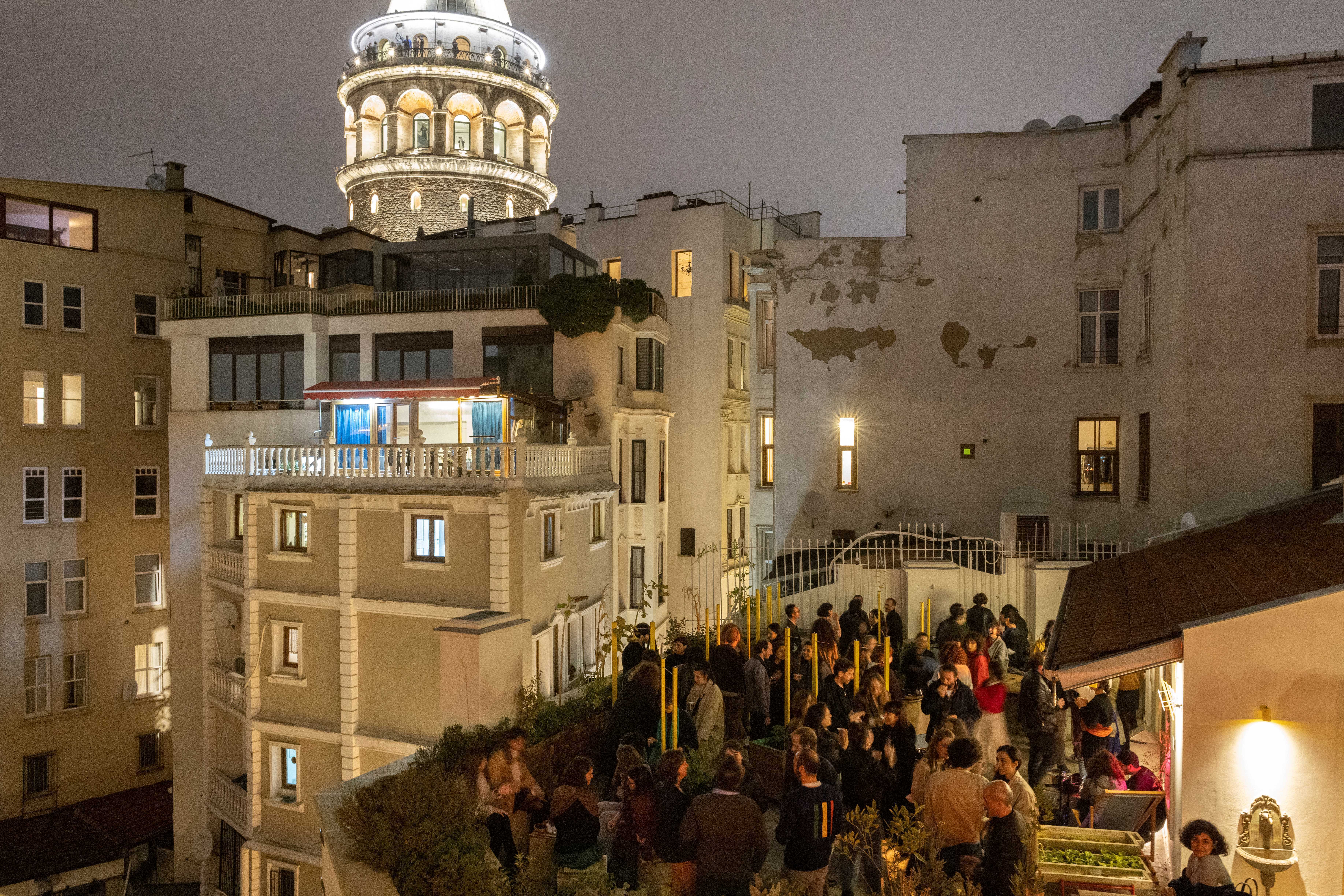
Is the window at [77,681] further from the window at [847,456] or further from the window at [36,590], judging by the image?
the window at [847,456]

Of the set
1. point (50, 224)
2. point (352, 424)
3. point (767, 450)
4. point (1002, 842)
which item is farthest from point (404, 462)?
point (50, 224)

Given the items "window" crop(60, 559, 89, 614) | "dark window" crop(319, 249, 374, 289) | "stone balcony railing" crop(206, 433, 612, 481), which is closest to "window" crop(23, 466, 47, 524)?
"window" crop(60, 559, 89, 614)

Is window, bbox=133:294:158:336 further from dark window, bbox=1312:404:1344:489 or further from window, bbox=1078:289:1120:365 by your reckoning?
dark window, bbox=1312:404:1344:489

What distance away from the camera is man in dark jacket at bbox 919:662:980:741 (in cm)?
934

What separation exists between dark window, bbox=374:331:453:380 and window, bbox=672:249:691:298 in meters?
9.81

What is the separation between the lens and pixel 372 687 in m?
19.9

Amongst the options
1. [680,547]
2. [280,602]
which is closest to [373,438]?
[280,602]

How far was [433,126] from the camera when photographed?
48469mm

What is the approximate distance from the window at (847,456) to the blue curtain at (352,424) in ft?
41.1

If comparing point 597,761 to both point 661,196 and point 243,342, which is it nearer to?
point 243,342

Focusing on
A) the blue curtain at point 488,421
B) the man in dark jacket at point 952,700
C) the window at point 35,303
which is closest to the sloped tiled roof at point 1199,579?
the man in dark jacket at point 952,700

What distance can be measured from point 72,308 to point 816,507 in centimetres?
2502

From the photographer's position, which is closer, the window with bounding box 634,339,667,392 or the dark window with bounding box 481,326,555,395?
the dark window with bounding box 481,326,555,395

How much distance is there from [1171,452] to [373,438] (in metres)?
18.1
